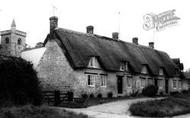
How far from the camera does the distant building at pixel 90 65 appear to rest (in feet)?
105

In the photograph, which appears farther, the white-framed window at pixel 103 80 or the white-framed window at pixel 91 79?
the white-framed window at pixel 103 80

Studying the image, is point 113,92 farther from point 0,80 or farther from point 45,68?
point 0,80

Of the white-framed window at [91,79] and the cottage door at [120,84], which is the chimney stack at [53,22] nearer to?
the white-framed window at [91,79]

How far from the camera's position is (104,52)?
36188 millimetres

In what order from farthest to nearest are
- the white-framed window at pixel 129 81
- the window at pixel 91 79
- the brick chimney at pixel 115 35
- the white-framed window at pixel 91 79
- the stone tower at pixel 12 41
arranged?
the stone tower at pixel 12 41
the brick chimney at pixel 115 35
the white-framed window at pixel 129 81
the window at pixel 91 79
the white-framed window at pixel 91 79

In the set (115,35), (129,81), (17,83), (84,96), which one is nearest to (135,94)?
(129,81)

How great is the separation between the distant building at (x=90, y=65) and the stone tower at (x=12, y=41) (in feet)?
161

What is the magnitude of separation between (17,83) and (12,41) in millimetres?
66656

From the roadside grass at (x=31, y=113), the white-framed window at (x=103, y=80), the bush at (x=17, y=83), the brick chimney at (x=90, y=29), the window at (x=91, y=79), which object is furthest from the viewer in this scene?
the brick chimney at (x=90, y=29)

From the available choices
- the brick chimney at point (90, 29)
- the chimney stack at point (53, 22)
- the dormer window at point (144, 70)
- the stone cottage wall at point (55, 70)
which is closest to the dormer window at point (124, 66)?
the dormer window at point (144, 70)

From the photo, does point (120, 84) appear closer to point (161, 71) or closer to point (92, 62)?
point (92, 62)

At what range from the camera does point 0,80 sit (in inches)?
802

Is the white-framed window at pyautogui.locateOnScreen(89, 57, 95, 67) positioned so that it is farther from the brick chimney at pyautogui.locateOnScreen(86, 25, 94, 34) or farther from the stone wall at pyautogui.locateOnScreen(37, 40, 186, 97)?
the brick chimney at pyautogui.locateOnScreen(86, 25, 94, 34)

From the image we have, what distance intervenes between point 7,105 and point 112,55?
18.9 meters
